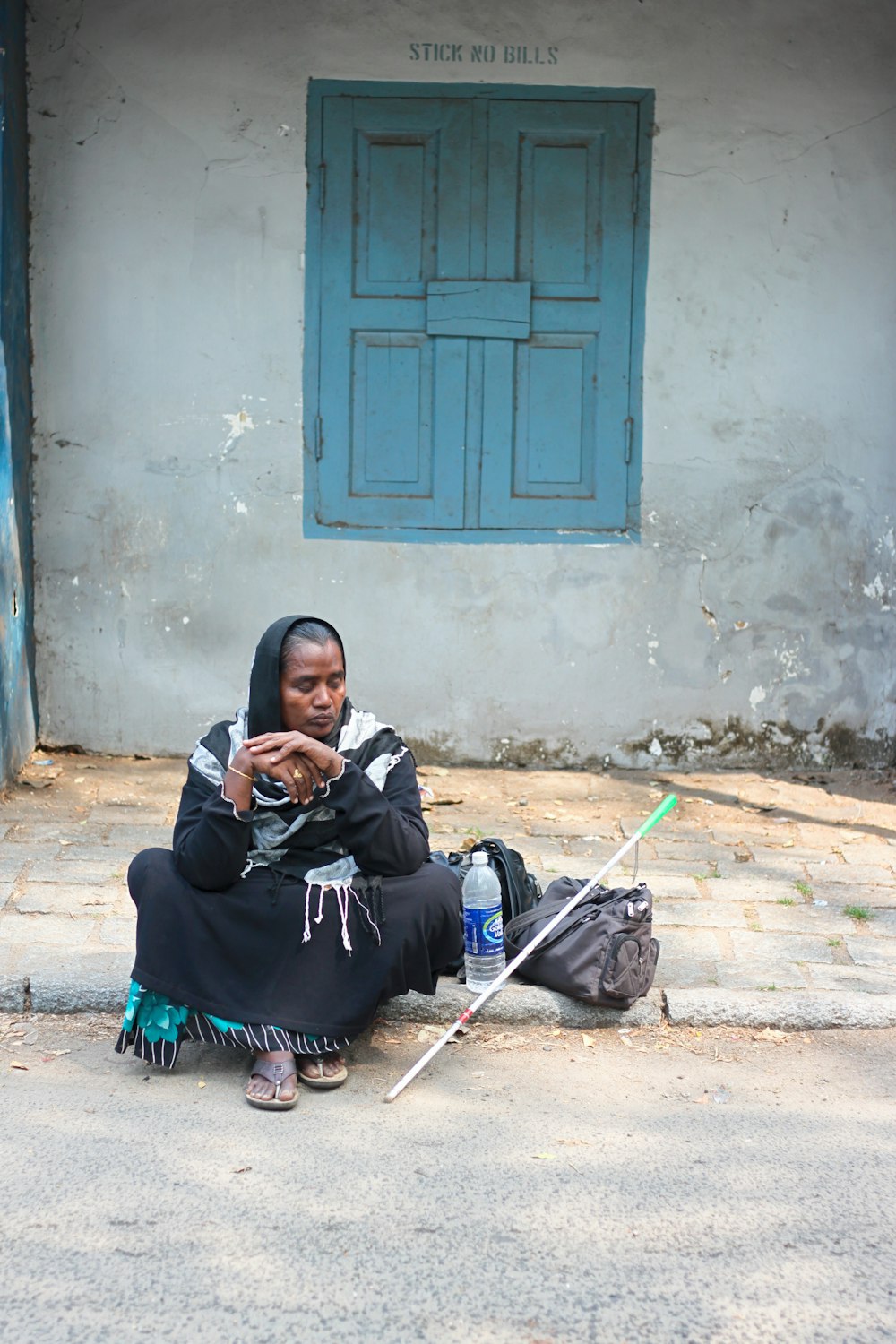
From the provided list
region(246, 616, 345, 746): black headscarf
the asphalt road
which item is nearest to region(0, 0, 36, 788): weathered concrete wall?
the asphalt road

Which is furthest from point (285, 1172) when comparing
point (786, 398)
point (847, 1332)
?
point (786, 398)

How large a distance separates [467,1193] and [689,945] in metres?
1.76

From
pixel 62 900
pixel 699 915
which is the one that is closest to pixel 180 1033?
pixel 62 900

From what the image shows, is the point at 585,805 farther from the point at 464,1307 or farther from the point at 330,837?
the point at 464,1307

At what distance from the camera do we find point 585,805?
6.56 m

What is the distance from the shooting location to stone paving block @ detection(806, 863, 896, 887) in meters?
5.53

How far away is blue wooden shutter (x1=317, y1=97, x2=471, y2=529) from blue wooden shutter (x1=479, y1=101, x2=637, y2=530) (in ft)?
0.59

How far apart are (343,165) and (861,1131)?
16.6 ft

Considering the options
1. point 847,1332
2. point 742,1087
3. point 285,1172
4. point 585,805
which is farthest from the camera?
point 585,805

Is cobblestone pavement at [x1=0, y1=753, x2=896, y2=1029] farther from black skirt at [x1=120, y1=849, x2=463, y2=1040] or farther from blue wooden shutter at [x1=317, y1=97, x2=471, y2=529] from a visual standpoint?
blue wooden shutter at [x1=317, y1=97, x2=471, y2=529]

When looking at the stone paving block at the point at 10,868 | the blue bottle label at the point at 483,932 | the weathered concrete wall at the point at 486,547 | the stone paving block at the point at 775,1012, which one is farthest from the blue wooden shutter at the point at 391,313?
the stone paving block at the point at 775,1012

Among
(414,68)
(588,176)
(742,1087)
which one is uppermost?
(414,68)

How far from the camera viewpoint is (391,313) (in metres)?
6.83

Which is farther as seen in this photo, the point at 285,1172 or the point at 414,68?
the point at 414,68
